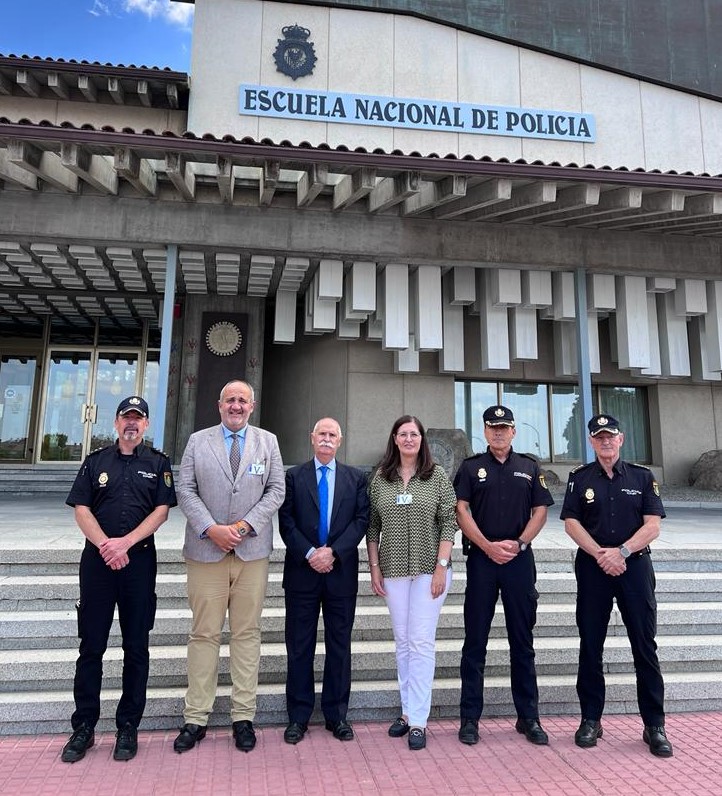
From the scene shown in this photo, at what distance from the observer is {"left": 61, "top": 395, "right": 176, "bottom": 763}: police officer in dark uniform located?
297 cm

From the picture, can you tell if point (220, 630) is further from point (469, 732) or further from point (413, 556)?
point (469, 732)

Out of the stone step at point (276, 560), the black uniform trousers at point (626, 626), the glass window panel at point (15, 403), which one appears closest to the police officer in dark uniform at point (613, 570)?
the black uniform trousers at point (626, 626)

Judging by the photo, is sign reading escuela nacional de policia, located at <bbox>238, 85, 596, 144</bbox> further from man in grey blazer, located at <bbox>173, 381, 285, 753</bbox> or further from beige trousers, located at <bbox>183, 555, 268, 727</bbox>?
beige trousers, located at <bbox>183, 555, 268, 727</bbox>

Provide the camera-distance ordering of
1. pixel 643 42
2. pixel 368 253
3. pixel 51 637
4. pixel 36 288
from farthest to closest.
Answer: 1. pixel 643 42
2. pixel 36 288
3. pixel 368 253
4. pixel 51 637

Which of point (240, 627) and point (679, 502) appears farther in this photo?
point (679, 502)

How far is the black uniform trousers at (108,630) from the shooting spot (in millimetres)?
2977

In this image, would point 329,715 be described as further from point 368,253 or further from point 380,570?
point 368,253

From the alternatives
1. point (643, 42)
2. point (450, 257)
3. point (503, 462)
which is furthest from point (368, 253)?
point (643, 42)

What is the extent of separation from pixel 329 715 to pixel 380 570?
A: 866 millimetres

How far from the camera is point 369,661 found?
3.74 metres

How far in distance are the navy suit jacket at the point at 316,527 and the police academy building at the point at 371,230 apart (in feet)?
12.8

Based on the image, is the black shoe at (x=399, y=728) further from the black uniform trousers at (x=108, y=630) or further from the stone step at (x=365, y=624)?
the black uniform trousers at (x=108, y=630)

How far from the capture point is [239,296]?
1044cm

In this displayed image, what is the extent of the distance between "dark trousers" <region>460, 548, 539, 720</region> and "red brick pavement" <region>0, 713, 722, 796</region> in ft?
0.74
